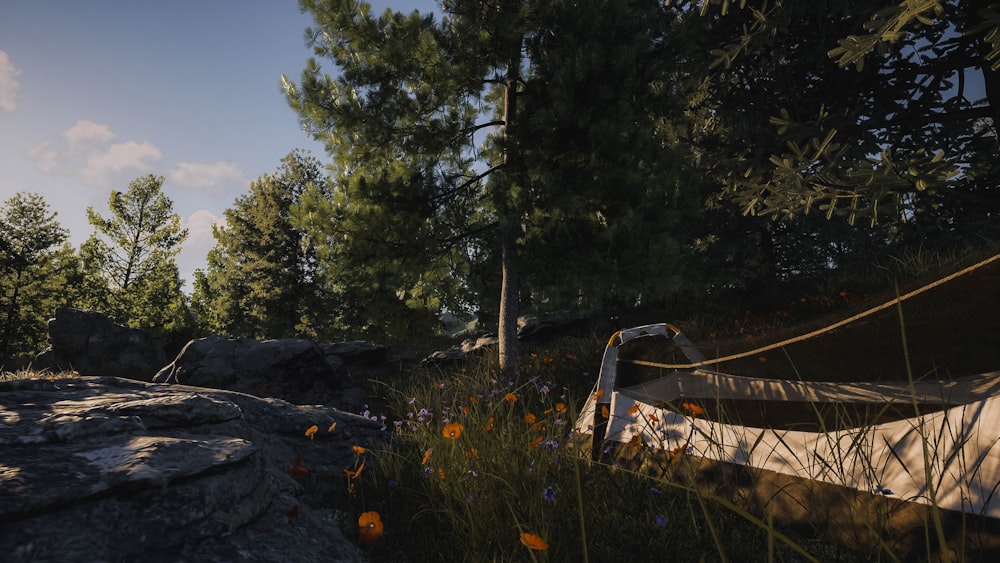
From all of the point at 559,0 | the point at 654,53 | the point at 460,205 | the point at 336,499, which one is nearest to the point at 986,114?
the point at 654,53

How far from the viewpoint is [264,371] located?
9625mm

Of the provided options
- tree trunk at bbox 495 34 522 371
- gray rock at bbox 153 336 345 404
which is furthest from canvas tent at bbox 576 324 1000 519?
gray rock at bbox 153 336 345 404

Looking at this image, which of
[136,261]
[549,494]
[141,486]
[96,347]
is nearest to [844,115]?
[549,494]

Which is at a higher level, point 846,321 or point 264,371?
point 846,321

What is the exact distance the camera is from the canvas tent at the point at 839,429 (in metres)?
1.80

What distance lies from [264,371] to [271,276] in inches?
442

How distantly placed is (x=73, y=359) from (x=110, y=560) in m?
17.9

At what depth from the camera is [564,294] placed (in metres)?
9.02

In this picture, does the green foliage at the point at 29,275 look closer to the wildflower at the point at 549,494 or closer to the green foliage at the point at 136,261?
the green foliage at the point at 136,261

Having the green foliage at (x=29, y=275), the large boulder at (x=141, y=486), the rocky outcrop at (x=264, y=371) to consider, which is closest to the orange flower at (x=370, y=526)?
the large boulder at (x=141, y=486)

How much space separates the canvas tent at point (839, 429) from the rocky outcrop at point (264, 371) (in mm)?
6907

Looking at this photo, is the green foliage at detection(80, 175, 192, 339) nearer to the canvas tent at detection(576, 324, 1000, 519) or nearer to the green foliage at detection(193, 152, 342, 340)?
the green foliage at detection(193, 152, 342, 340)

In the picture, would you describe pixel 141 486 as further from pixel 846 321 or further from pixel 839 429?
pixel 846 321

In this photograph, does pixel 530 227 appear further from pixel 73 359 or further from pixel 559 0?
pixel 73 359
